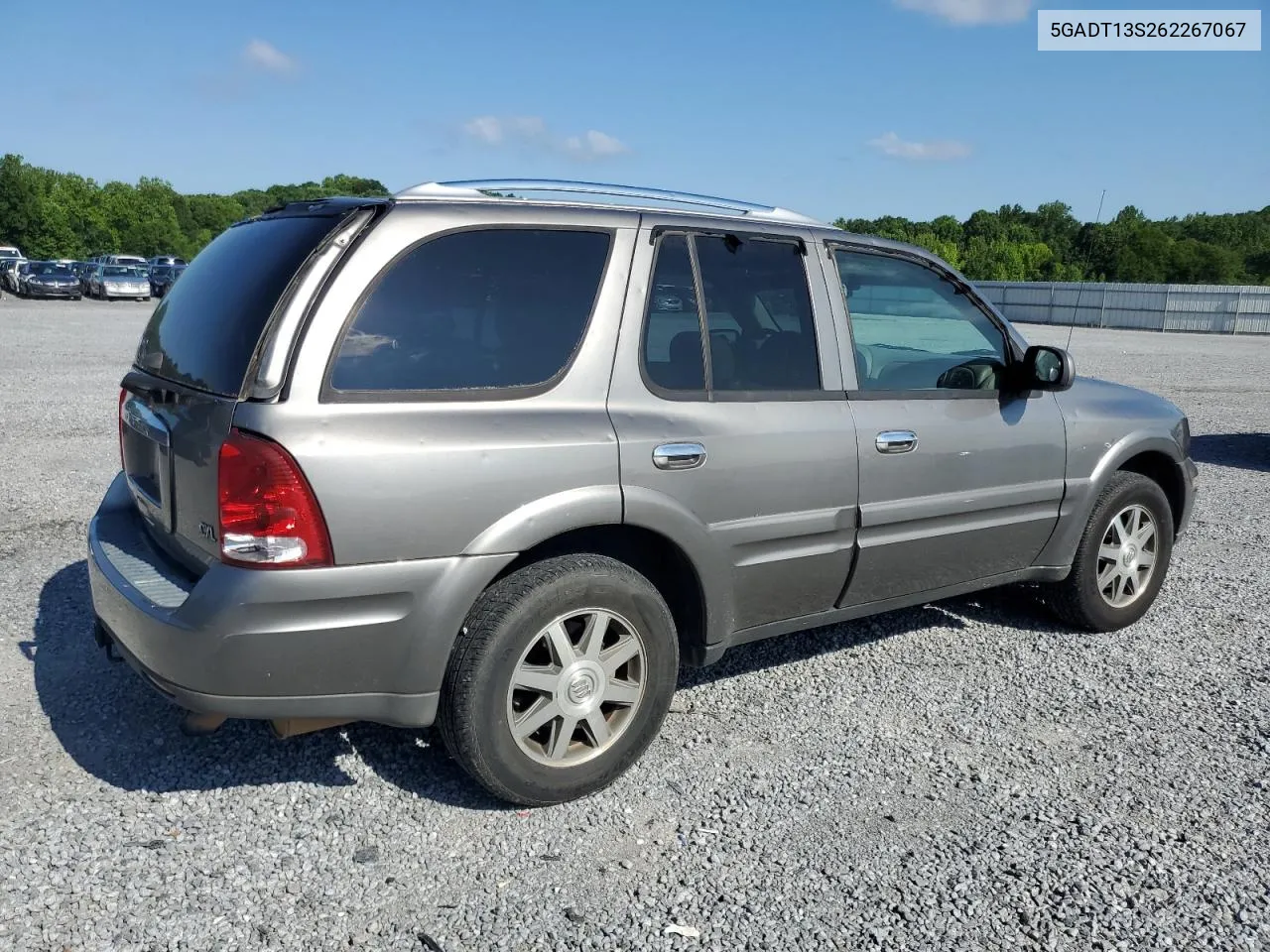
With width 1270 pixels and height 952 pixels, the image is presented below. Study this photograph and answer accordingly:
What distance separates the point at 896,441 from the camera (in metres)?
3.92

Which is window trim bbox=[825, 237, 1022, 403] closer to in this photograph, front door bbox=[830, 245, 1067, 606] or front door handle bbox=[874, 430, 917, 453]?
front door bbox=[830, 245, 1067, 606]

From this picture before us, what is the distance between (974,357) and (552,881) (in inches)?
108

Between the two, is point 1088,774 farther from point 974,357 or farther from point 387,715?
point 387,715

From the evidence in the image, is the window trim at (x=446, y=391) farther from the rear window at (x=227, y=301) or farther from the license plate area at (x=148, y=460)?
the license plate area at (x=148, y=460)

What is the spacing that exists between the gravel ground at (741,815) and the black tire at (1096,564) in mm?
117

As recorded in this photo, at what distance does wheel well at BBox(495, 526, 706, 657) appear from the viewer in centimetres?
333

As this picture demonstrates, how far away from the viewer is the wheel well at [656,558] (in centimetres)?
333

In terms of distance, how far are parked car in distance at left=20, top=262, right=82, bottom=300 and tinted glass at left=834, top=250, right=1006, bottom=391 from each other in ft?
135

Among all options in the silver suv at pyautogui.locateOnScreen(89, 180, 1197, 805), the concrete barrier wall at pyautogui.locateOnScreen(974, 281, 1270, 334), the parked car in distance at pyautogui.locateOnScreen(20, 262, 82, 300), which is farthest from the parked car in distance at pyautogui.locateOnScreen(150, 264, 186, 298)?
the silver suv at pyautogui.locateOnScreen(89, 180, 1197, 805)

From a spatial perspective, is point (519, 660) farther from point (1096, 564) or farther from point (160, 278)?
point (160, 278)

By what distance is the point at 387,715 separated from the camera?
3.02 m

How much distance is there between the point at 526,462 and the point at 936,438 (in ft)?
5.89

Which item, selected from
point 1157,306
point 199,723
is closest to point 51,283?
point 1157,306

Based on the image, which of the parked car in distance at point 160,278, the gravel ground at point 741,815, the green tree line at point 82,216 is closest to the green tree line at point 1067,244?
the parked car in distance at point 160,278
